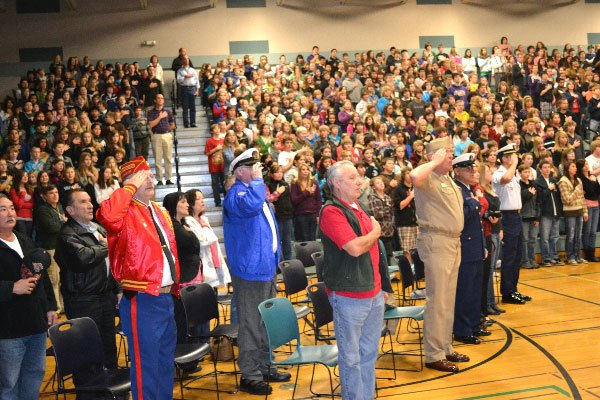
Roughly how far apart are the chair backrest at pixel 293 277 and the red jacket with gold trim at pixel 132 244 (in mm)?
2209

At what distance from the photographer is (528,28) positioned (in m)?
20.8

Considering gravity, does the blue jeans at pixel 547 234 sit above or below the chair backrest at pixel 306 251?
below

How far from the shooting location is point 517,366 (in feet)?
17.5

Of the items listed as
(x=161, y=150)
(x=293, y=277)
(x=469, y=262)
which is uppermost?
(x=161, y=150)

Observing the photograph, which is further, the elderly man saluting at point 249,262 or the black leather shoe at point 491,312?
the black leather shoe at point 491,312

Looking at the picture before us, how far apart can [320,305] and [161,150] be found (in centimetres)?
718

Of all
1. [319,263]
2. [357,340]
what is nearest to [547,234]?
[319,263]

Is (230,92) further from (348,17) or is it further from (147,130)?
(348,17)

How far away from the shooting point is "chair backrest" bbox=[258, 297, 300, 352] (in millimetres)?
4492

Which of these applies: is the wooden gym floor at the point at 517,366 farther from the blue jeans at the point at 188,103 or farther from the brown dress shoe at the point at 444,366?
the blue jeans at the point at 188,103

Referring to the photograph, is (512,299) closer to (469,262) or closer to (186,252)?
(469,262)

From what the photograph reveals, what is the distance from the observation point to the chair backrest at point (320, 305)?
195 inches

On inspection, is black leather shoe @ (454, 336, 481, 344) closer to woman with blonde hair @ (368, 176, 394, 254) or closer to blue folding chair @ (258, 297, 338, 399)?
blue folding chair @ (258, 297, 338, 399)

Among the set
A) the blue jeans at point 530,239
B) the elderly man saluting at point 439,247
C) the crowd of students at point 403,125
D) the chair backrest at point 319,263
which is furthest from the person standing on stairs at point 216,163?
the elderly man saluting at point 439,247
